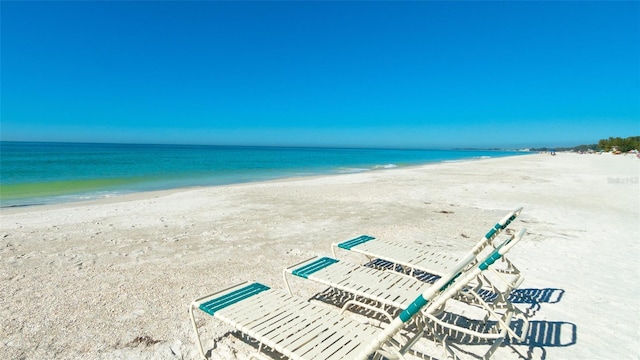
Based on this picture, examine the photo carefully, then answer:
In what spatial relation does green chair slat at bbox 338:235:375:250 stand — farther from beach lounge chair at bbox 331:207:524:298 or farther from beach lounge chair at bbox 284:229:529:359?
beach lounge chair at bbox 284:229:529:359

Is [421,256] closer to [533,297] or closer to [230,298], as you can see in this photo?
[533,297]

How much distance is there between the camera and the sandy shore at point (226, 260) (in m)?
3.33

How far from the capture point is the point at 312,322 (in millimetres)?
2852

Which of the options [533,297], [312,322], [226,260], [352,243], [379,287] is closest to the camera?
[312,322]

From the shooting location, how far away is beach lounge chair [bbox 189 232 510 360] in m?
2.20

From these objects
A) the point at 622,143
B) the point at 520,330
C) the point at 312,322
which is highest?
the point at 622,143

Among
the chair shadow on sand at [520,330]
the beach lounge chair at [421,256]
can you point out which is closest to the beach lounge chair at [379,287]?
the chair shadow on sand at [520,330]

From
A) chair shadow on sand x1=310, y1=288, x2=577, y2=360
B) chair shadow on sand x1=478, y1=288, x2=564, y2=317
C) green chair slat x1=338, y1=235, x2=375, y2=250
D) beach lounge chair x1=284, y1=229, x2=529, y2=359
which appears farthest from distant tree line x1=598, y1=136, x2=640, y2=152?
beach lounge chair x1=284, y1=229, x2=529, y2=359

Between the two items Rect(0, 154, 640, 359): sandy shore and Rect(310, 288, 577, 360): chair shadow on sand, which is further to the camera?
Rect(0, 154, 640, 359): sandy shore

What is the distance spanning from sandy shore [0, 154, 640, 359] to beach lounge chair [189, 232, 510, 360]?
1.54 ft

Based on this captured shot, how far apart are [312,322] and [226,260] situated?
3.10m

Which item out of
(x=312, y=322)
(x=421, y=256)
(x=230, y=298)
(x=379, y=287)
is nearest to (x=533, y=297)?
(x=421, y=256)

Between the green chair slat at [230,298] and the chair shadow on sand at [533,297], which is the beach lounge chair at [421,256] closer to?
the chair shadow on sand at [533,297]

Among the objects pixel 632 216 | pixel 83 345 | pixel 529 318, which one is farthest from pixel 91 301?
pixel 632 216
